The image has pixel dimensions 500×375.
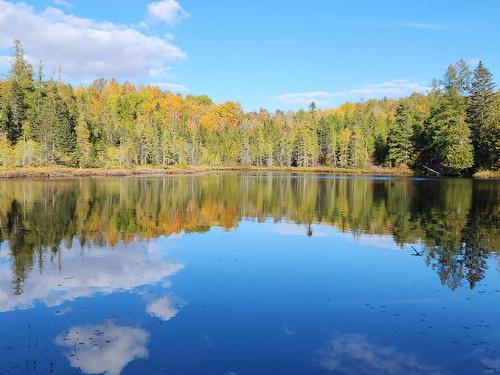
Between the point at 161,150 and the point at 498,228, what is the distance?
11220 centimetres

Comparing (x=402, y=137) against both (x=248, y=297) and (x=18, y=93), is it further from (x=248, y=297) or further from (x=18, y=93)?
(x=248, y=297)

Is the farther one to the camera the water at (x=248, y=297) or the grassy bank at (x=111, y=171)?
the grassy bank at (x=111, y=171)

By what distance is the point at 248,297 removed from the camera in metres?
14.2

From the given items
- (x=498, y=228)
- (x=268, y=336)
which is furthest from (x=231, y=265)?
(x=498, y=228)

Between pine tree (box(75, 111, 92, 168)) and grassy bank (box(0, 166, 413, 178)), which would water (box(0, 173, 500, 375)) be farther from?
pine tree (box(75, 111, 92, 168))

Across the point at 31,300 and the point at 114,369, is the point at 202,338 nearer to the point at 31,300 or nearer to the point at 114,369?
the point at 114,369

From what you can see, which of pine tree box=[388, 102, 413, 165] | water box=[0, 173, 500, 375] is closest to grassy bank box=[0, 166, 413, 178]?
pine tree box=[388, 102, 413, 165]

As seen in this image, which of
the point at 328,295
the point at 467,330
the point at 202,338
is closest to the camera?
the point at 202,338

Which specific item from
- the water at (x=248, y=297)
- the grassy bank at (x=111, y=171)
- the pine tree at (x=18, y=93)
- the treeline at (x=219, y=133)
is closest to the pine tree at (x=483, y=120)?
the treeline at (x=219, y=133)

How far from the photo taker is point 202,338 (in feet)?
35.8

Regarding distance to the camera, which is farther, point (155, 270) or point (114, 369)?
point (155, 270)

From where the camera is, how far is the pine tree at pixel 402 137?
11888cm

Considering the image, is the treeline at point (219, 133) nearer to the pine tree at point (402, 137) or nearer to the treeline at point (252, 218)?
the pine tree at point (402, 137)

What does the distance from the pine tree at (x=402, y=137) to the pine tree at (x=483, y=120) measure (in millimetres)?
24413
